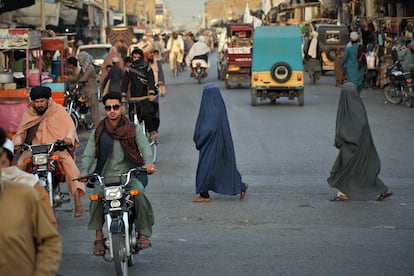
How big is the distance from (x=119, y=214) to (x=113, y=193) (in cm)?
19

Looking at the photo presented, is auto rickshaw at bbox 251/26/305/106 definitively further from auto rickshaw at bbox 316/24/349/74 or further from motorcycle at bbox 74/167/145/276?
motorcycle at bbox 74/167/145/276

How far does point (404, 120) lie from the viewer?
72.0 ft

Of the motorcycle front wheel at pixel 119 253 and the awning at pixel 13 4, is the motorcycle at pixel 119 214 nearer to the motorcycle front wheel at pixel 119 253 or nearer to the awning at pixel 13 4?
the motorcycle front wheel at pixel 119 253

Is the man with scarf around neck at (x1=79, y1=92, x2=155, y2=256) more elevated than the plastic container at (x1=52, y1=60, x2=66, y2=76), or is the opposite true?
the plastic container at (x1=52, y1=60, x2=66, y2=76)

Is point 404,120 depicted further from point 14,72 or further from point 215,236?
point 215,236

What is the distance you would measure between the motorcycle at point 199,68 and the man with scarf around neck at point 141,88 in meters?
20.6

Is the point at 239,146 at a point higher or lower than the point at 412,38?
lower

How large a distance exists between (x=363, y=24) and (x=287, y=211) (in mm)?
26057

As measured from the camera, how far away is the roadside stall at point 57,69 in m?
18.9

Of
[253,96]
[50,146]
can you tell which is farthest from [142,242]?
[253,96]

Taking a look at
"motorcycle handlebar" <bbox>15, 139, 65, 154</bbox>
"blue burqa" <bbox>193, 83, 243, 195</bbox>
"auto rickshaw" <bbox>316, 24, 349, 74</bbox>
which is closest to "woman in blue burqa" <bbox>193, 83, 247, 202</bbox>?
"blue burqa" <bbox>193, 83, 243, 195</bbox>

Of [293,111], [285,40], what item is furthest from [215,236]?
[285,40]

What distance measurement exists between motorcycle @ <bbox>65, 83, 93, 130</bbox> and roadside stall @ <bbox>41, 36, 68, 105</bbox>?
1.21ft

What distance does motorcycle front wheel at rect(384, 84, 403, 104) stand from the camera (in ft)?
85.7
